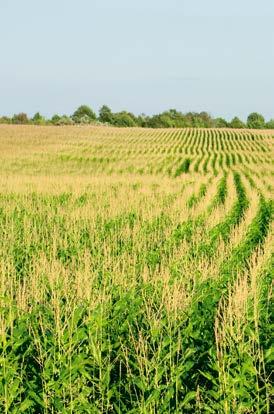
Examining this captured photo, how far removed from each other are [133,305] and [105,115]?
479 feet

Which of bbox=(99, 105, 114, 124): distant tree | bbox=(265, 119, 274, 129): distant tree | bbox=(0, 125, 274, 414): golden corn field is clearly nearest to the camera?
bbox=(0, 125, 274, 414): golden corn field

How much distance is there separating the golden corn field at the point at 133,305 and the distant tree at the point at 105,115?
116948mm

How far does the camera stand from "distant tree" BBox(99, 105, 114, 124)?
150000 millimetres

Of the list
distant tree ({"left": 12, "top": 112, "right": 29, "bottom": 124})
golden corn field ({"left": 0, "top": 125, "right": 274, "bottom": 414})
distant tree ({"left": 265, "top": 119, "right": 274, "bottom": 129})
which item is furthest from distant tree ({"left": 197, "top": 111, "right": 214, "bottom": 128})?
golden corn field ({"left": 0, "top": 125, "right": 274, "bottom": 414})

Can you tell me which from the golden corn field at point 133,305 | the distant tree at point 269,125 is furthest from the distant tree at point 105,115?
the golden corn field at point 133,305

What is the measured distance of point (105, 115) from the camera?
151500 millimetres

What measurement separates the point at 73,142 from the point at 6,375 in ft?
226

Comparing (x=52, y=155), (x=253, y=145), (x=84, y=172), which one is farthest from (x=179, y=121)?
(x=84, y=172)

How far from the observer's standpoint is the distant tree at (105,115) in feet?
492

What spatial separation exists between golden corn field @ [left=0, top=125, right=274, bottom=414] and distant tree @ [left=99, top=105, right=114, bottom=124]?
11695 centimetres

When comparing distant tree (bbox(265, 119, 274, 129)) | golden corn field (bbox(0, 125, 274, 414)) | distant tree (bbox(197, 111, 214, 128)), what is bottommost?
golden corn field (bbox(0, 125, 274, 414))

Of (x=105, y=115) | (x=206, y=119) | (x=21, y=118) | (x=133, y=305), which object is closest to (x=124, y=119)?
(x=105, y=115)

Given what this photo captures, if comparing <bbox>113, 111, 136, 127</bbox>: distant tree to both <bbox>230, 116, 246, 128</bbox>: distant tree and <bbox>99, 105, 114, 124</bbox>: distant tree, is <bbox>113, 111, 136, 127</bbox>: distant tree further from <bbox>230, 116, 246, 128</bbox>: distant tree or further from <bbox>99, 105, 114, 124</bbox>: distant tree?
<bbox>230, 116, 246, 128</bbox>: distant tree

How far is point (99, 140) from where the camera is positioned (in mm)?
78375
